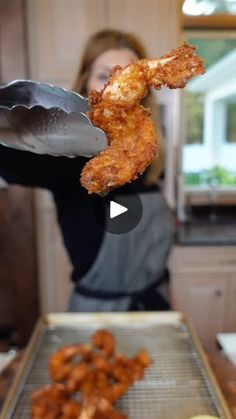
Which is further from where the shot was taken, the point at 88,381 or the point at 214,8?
the point at 214,8

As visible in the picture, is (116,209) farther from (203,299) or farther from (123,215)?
(203,299)

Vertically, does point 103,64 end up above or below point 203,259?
above

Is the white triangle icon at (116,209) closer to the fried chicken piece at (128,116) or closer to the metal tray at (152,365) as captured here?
the fried chicken piece at (128,116)

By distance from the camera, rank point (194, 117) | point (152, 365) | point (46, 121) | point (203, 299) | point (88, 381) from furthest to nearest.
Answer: point (194, 117)
point (203, 299)
point (152, 365)
point (88, 381)
point (46, 121)

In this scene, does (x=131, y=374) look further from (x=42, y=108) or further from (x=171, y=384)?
(x=42, y=108)

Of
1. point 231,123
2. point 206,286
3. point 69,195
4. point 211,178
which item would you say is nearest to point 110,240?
point 69,195

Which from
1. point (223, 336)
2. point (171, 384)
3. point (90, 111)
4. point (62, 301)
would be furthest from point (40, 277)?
point (90, 111)
